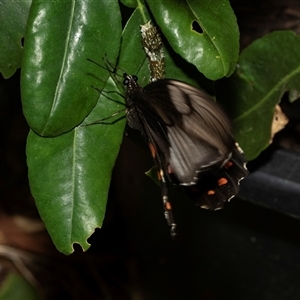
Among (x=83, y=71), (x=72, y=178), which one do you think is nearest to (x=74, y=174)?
(x=72, y=178)

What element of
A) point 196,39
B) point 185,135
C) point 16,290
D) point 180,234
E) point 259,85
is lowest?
point 180,234

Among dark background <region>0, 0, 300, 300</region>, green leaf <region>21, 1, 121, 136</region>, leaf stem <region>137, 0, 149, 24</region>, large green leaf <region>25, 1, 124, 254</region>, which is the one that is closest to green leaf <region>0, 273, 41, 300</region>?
dark background <region>0, 0, 300, 300</region>

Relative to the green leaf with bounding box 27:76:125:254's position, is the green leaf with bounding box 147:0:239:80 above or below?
above

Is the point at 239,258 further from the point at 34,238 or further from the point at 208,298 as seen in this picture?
the point at 34,238

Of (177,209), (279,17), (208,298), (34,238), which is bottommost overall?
(208,298)

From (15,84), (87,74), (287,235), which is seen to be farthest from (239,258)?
(87,74)

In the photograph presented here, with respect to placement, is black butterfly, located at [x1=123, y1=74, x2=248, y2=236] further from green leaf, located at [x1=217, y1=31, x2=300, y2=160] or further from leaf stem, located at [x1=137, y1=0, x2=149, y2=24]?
green leaf, located at [x1=217, y1=31, x2=300, y2=160]

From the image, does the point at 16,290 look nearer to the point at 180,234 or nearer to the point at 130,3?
the point at 180,234
